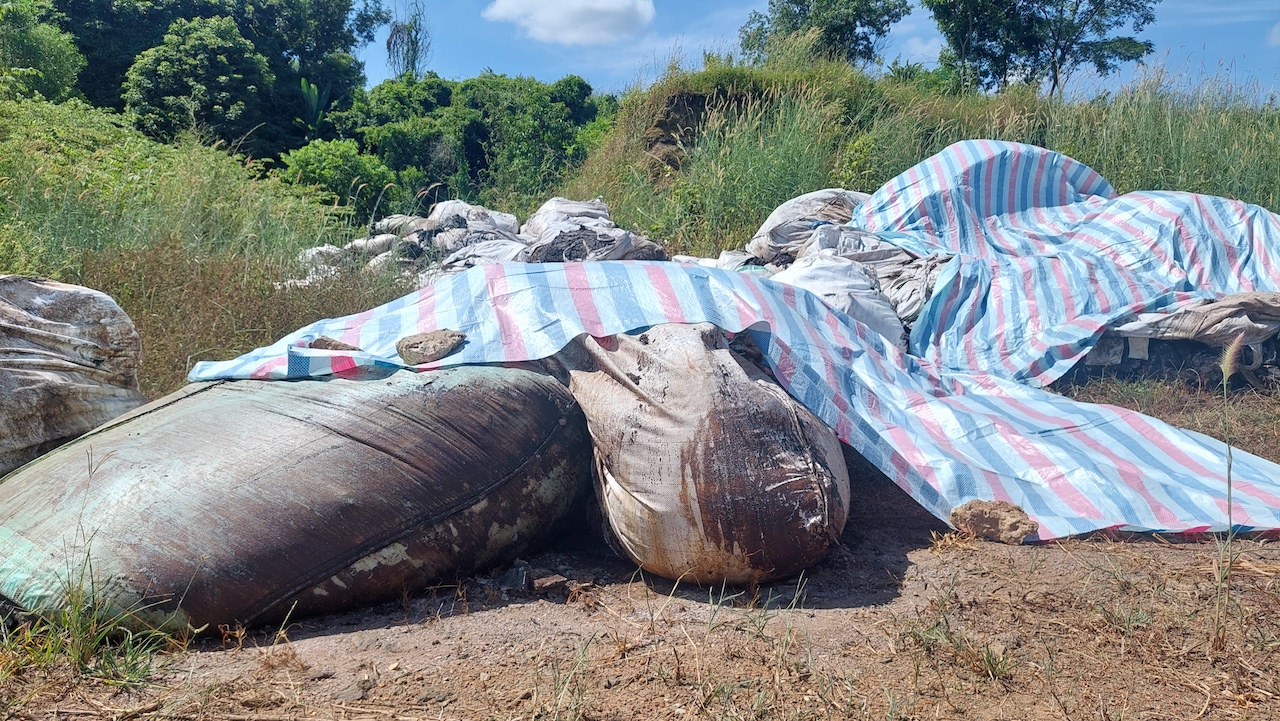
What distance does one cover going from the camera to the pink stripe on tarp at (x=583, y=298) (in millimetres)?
2453

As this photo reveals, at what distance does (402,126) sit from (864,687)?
11198 mm

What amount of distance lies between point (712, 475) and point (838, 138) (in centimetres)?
624

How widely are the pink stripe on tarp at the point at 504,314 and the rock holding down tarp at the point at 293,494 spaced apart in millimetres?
131

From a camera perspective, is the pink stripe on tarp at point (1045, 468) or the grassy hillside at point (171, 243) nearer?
the pink stripe on tarp at point (1045, 468)

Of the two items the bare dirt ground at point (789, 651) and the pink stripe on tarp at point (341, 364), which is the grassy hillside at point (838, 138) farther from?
the bare dirt ground at point (789, 651)

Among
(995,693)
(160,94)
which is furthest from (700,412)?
(160,94)

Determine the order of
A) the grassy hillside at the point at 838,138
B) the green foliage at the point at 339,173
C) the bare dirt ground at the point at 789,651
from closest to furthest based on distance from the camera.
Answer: the bare dirt ground at the point at 789,651 → the grassy hillside at the point at 838,138 → the green foliage at the point at 339,173

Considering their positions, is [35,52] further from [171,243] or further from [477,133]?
[171,243]

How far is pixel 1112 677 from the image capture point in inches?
62.2

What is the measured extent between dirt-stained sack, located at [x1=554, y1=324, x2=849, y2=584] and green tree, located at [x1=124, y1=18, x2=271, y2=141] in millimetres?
11731

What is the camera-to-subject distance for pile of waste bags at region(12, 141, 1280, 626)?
6.00 feet

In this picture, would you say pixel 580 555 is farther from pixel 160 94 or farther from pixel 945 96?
pixel 160 94

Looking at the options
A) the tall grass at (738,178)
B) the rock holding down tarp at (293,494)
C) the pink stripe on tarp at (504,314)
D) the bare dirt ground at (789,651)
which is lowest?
the bare dirt ground at (789,651)

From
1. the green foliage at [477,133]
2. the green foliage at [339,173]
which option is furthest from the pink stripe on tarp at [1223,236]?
the green foliage at [339,173]
